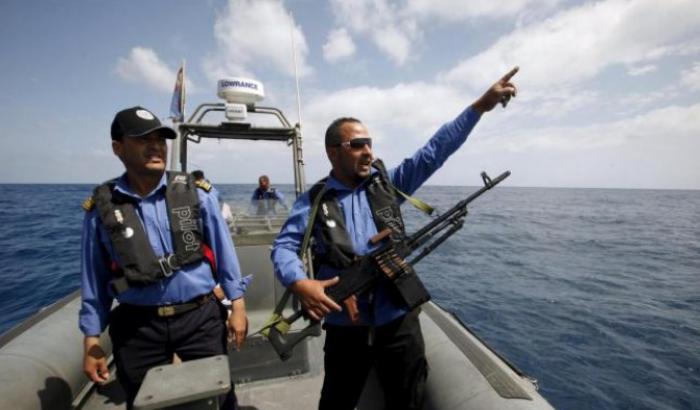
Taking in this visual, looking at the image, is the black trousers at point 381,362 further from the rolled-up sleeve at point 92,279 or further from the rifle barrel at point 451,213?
the rolled-up sleeve at point 92,279

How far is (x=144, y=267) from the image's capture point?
72.6 inches

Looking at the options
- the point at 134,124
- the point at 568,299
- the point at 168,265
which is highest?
the point at 134,124

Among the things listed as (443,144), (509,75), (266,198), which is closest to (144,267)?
(443,144)

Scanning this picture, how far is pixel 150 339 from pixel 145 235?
0.57 metres

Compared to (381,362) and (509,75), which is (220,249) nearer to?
(381,362)

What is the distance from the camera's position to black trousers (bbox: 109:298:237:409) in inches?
73.7

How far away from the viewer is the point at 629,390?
16.9 ft

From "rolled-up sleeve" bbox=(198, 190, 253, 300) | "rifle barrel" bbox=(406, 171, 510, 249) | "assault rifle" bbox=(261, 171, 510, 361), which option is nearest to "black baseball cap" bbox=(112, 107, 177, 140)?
"rolled-up sleeve" bbox=(198, 190, 253, 300)

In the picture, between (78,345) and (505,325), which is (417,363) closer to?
(78,345)

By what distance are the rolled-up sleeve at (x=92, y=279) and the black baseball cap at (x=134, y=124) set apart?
0.49 metres

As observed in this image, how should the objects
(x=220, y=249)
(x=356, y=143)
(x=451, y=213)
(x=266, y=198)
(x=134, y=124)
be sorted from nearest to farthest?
1. (x=134, y=124)
2. (x=356, y=143)
3. (x=220, y=249)
4. (x=451, y=213)
5. (x=266, y=198)

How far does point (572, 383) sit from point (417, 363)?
4831 mm

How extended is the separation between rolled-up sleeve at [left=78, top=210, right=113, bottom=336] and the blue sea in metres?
4.80

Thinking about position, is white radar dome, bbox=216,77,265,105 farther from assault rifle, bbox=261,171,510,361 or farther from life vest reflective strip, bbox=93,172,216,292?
assault rifle, bbox=261,171,510,361
